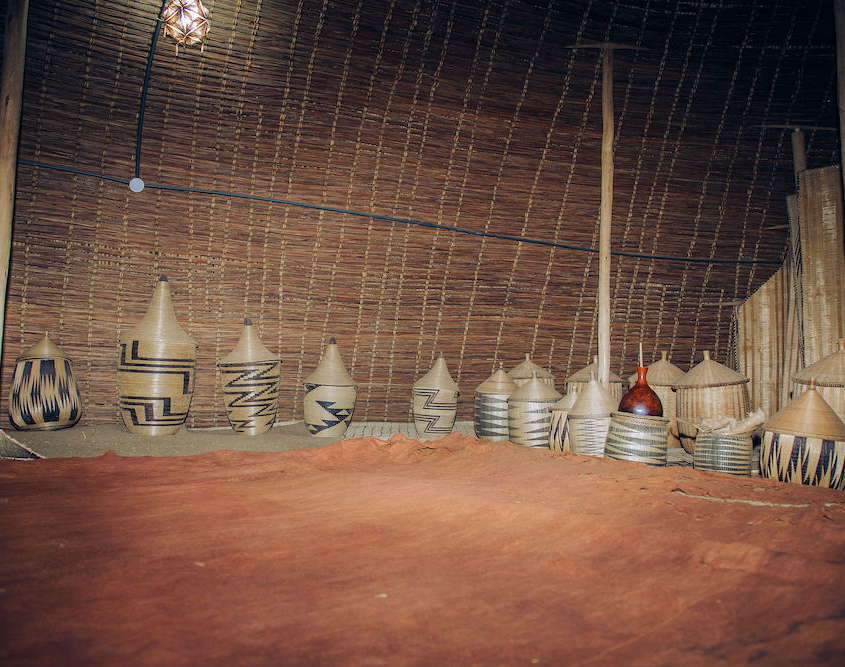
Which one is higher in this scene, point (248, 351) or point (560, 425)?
point (248, 351)

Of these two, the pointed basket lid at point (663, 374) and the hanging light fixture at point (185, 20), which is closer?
the hanging light fixture at point (185, 20)

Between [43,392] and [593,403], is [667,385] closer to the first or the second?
[593,403]

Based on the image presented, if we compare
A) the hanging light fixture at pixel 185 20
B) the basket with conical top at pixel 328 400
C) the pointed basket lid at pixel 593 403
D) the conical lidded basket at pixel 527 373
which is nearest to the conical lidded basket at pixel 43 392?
the basket with conical top at pixel 328 400

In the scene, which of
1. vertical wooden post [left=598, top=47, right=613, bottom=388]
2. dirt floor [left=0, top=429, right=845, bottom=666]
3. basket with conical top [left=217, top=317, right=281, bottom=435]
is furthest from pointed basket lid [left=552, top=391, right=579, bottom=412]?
basket with conical top [left=217, top=317, right=281, bottom=435]

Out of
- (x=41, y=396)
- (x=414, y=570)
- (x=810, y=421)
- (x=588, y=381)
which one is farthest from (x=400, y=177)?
(x=414, y=570)

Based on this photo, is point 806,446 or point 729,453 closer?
point 806,446

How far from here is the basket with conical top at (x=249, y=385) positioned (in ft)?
11.6

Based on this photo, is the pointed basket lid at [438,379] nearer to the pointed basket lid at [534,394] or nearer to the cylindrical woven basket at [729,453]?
the pointed basket lid at [534,394]

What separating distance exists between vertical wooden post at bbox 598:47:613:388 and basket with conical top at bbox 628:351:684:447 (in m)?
0.35

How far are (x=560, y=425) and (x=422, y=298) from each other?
1.35 metres

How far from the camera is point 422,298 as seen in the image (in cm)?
413

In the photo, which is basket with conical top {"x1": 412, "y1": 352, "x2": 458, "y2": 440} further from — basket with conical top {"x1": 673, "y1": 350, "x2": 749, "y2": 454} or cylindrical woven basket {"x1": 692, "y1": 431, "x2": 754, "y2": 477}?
cylindrical woven basket {"x1": 692, "y1": 431, "x2": 754, "y2": 477}

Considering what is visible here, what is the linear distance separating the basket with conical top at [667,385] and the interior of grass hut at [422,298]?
18mm

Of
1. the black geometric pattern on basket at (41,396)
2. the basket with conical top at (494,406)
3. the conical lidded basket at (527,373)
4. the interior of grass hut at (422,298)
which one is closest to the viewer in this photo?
the interior of grass hut at (422,298)
